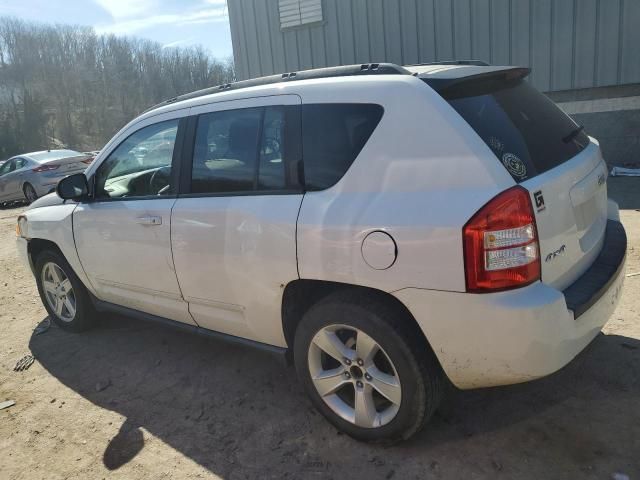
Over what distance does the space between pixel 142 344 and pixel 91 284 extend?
624 mm

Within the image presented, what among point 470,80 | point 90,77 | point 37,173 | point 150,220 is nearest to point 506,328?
point 470,80

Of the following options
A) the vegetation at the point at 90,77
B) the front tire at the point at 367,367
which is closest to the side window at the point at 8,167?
the front tire at the point at 367,367

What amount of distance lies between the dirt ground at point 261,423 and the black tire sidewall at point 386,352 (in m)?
0.12

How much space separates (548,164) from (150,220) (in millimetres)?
2328

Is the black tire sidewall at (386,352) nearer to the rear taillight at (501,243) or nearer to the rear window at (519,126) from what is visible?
the rear taillight at (501,243)

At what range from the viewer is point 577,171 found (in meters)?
2.57

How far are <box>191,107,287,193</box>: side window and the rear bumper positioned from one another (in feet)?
3.41

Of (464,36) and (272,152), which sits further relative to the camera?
(464,36)

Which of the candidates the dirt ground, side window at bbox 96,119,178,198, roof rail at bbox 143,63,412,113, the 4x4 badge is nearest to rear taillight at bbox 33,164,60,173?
the dirt ground

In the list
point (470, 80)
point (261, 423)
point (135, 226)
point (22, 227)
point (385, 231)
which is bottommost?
point (261, 423)

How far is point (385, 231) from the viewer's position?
2.32m

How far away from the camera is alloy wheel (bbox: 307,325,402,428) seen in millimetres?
2545

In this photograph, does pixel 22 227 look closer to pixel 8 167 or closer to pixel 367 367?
pixel 367 367

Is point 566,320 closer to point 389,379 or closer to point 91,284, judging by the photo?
point 389,379
